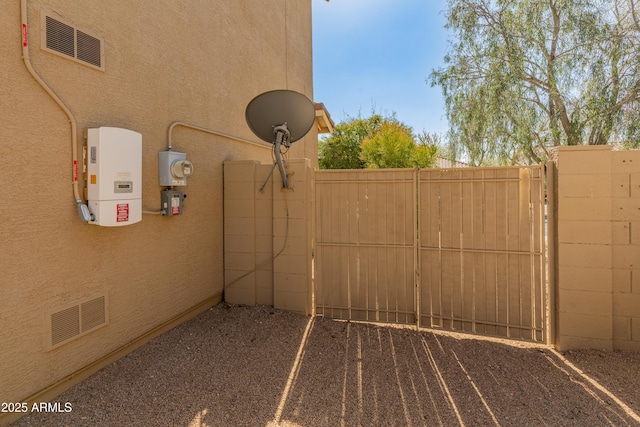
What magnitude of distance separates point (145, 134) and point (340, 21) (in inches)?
403

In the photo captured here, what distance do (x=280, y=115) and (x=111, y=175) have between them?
2.27 metres

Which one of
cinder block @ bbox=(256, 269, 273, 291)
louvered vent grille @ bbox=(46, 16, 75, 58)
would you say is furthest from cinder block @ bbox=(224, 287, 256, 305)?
louvered vent grille @ bbox=(46, 16, 75, 58)

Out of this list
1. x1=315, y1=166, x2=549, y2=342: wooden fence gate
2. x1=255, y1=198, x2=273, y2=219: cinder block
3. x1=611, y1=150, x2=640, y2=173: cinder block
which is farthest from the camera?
x1=255, y1=198, x2=273, y2=219: cinder block

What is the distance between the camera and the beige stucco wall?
2492mm

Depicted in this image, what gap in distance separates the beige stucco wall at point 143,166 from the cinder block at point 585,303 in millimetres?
4348

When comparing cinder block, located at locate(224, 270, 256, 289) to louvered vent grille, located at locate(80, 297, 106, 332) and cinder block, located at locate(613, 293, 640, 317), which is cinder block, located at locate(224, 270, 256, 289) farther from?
cinder block, located at locate(613, 293, 640, 317)

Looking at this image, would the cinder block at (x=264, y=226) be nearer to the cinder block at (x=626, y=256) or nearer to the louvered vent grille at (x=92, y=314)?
the louvered vent grille at (x=92, y=314)

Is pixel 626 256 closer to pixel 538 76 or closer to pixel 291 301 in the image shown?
pixel 291 301

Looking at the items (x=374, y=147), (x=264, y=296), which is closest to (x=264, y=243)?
(x=264, y=296)

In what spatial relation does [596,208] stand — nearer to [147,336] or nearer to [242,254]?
[242,254]

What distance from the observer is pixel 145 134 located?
12.3 ft

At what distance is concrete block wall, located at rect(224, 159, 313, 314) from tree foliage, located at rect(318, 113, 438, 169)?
17.8 feet

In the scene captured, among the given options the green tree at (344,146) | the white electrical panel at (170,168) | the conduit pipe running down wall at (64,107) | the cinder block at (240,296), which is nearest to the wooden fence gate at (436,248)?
the cinder block at (240,296)

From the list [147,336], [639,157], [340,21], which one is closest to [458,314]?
[639,157]
